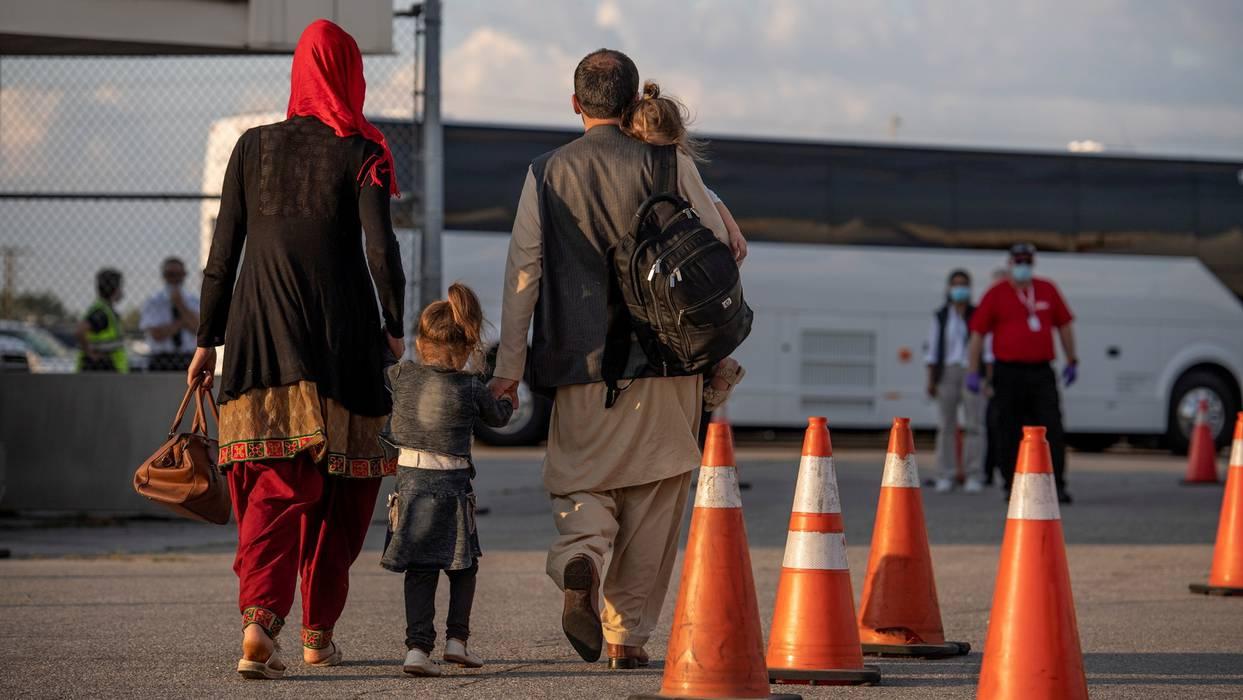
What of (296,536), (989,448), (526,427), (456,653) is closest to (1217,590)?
(456,653)

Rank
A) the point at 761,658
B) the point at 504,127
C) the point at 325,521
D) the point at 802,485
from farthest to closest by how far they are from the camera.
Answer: the point at 504,127
the point at 325,521
the point at 802,485
the point at 761,658

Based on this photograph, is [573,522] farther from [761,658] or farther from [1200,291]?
[1200,291]

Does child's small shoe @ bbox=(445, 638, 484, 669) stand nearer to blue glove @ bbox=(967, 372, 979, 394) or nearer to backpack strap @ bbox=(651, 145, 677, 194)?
backpack strap @ bbox=(651, 145, 677, 194)

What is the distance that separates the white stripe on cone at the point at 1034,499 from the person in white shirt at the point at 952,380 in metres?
9.88

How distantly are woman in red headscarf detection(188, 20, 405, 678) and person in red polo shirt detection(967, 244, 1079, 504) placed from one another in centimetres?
743

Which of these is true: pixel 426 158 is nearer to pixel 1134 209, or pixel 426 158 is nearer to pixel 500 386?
pixel 500 386

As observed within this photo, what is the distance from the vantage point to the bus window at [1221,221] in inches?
886

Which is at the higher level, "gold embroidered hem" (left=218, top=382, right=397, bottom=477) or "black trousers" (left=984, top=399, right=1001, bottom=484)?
"gold embroidered hem" (left=218, top=382, right=397, bottom=477)

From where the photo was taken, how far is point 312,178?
17.9 feet

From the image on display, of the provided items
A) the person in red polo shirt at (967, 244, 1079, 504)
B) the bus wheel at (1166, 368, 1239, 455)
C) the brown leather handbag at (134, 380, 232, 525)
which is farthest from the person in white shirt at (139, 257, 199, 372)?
the bus wheel at (1166, 368, 1239, 455)

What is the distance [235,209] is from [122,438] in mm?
5700

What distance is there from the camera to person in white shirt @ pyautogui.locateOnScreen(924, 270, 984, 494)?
14.6 metres

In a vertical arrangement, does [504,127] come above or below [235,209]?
above

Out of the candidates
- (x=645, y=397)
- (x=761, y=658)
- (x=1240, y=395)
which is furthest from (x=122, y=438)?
(x=1240, y=395)
